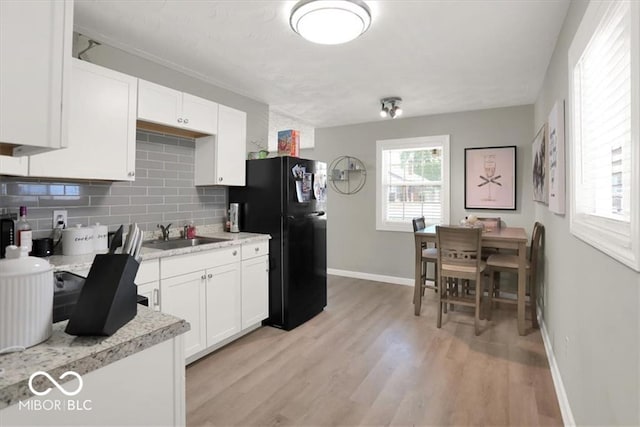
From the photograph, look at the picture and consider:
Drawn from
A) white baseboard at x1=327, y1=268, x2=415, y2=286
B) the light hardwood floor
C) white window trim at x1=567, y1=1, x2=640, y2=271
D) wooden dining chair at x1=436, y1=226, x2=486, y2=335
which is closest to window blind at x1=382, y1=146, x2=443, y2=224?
white baseboard at x1=327, y1=268, x2=415, y2=286

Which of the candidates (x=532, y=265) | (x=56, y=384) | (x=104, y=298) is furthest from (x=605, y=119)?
(x=532, y=265)

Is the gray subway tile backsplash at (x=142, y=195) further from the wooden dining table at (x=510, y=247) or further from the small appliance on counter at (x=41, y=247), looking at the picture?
the wooden dining table at (x=510, y=247)

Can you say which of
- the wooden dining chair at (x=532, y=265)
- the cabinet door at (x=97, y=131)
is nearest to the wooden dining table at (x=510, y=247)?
the wooden dining chair at (x=532, y=265)

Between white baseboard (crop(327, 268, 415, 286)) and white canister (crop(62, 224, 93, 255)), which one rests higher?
white canister (crop(62, 224, 93, 255))

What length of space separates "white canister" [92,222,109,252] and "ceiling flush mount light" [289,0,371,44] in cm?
181

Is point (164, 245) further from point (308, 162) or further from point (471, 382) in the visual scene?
point (471, 382)

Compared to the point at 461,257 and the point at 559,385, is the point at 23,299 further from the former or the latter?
the point at 461,257

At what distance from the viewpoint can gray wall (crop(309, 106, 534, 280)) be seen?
157 inches

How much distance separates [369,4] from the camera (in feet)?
6.41

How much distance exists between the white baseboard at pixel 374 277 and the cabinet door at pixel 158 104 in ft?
11.2

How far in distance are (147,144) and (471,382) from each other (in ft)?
9.71

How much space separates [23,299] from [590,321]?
6.58ft

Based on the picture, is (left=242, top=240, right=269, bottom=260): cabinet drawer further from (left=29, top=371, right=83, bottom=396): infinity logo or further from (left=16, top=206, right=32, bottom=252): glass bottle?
(left=29, top=371, right=83, bottom=396): infinity logo

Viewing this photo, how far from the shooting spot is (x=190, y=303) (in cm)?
239
